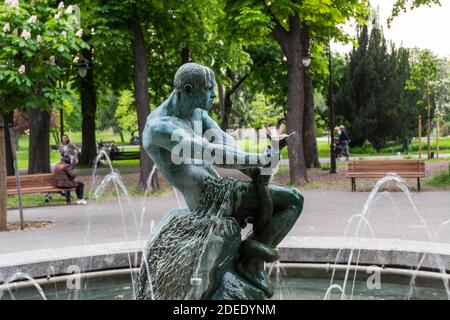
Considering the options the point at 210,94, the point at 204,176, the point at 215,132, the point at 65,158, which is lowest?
the point at 65,158

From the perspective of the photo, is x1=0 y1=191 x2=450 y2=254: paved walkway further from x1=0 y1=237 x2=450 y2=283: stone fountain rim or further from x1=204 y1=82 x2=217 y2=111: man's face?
x1=204 y1=82 x2=217 y2=111: man's face

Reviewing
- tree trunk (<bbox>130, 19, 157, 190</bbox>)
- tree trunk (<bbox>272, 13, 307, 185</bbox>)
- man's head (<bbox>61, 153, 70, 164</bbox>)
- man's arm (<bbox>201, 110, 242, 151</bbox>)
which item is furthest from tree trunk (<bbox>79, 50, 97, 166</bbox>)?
man's arm (<bbox>201, 110, 242, 151</bbox>)

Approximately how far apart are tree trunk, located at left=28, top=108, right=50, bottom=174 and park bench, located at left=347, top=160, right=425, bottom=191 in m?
11.1

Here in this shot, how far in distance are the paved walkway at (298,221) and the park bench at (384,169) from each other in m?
0.73

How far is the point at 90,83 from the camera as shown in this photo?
28.1 m

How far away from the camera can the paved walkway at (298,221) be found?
9922mm

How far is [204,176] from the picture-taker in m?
5.25

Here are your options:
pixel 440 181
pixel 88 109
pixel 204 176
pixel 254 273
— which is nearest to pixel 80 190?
pixel 440 181

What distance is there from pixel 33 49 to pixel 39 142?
12745mm

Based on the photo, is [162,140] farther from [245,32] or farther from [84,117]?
[84,117]

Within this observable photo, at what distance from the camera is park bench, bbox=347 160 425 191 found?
1673cm

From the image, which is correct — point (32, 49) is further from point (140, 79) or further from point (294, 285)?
point (140, 79)

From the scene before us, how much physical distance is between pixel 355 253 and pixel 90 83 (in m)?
22.4

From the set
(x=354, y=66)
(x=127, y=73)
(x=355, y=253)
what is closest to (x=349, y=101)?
(x=354, y=66)
